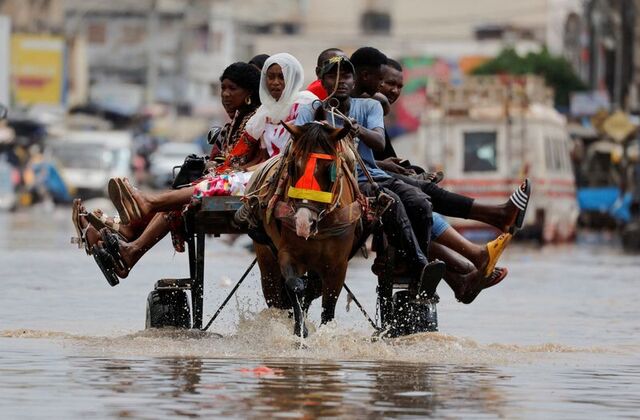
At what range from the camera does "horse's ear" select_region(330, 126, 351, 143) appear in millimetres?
13188

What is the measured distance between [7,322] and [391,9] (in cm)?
9923

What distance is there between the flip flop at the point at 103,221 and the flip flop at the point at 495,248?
255 centimetres

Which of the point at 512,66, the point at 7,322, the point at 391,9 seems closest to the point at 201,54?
the point at 391,9

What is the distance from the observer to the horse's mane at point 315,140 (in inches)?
519

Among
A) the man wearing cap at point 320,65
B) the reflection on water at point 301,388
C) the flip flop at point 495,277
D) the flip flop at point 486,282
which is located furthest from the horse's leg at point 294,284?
the flip flop at point 495,277

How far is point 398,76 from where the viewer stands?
1515 cm

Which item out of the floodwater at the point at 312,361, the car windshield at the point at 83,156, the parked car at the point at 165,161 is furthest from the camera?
the parked car at the point at 165,161

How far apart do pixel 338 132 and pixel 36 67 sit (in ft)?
244

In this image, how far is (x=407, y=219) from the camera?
45.7 ft

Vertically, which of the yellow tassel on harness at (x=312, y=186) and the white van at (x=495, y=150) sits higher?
the white van at (x=495, y=150)

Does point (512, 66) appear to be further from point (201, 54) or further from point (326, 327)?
point (326, 327)

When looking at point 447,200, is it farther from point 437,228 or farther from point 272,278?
point 272,278

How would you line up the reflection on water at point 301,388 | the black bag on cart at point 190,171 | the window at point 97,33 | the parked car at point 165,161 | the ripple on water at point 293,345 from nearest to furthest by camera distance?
the reflection on water at point 301,388 → the ripple on water at point 293,345 → the black bag on cart at point 190,171 → the parked car at point 165,161 → the window at point 97,33

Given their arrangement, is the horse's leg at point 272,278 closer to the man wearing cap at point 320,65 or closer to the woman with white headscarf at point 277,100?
the woman with white headscarf at point 277,100
